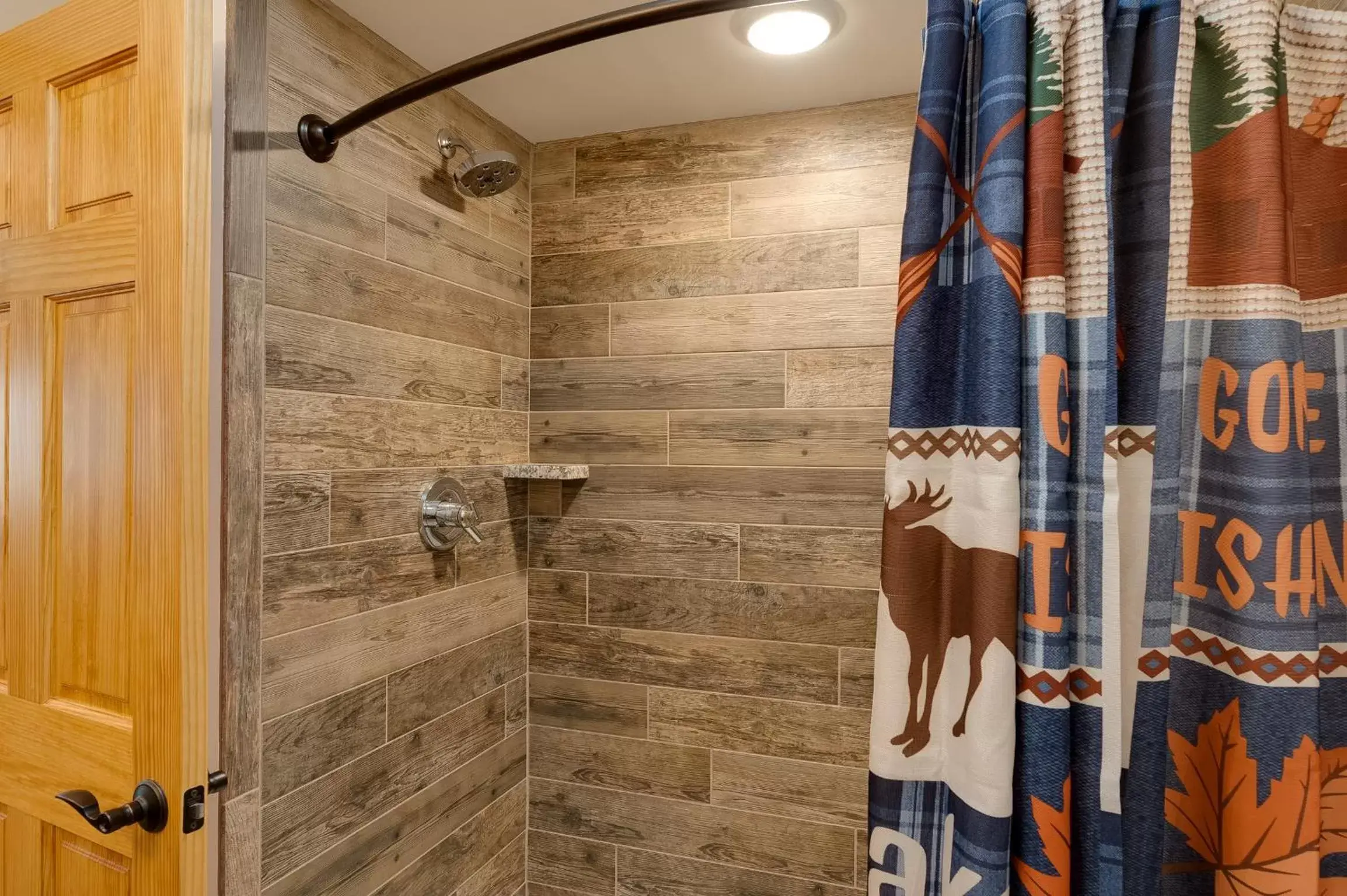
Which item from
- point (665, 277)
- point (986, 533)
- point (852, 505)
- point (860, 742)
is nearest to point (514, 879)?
point (860, 742)

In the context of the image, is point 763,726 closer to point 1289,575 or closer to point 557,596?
point 557,596

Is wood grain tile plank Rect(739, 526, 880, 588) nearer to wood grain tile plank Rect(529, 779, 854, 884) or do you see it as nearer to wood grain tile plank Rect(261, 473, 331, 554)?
wood grain tile plank Rect(529, 779, 854, 884)

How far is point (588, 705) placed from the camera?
2041mm

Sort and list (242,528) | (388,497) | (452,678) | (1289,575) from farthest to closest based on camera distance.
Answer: (452,678) → (388,497) → (242,528) → (1289,575)

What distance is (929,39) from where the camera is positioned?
0.82m

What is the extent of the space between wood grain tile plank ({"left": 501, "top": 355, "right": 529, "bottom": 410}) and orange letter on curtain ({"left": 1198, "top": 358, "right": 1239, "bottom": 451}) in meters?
1.60

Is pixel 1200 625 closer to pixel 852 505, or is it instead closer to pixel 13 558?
pixel 852 505

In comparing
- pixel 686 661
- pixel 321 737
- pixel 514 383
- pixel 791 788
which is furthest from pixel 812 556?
pixel 321 737

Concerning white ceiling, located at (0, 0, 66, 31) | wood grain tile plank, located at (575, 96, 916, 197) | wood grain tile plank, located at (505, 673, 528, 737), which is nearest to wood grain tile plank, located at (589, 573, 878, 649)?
wood grain tile plank, located at (505, 673, 528, 737)

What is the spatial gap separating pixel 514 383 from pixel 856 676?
119cm

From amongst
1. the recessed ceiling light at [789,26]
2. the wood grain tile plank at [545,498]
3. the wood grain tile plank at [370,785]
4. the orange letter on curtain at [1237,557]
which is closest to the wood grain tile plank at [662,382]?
the wood grain tile plank at [545,498]

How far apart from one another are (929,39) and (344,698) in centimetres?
151

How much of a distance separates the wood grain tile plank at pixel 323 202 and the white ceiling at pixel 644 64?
0.34 metres

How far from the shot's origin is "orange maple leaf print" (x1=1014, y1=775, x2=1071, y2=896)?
28.0 inches
